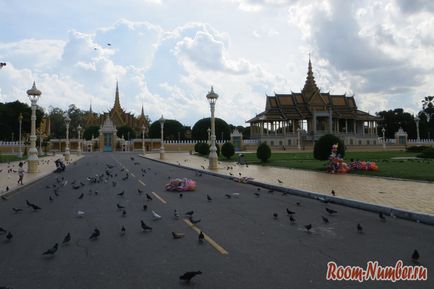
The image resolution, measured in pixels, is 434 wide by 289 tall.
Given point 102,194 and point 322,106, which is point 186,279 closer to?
point 102,194

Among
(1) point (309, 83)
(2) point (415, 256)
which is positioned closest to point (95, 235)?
(2) point (415, 256)

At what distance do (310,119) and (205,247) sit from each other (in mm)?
76276

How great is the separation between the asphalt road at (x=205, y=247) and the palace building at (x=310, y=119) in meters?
65.3

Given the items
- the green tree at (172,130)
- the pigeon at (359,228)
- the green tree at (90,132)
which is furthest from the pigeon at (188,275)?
the green tree at (90,132)

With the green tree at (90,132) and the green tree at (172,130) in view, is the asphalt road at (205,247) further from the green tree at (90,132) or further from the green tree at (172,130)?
the green tree at (90,132)

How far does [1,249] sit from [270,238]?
4405mm

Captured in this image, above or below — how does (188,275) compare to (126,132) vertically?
below

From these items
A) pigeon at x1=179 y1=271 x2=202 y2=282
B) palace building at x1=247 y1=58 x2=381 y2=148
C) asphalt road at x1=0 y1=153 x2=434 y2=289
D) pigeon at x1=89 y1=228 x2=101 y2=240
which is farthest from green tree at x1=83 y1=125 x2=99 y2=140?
pigeon at x1=179 y1=271 x2=202 y2=282

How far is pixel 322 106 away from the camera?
7962cm

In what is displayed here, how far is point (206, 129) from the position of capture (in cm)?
9900

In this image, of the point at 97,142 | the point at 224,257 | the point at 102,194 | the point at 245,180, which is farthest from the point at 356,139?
the point at 224,257

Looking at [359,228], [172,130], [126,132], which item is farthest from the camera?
[172,130]

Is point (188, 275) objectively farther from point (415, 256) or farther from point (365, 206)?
point (365, 206)

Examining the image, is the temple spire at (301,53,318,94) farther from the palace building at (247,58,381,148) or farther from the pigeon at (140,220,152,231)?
the pigeon at (140,220,152,231)
